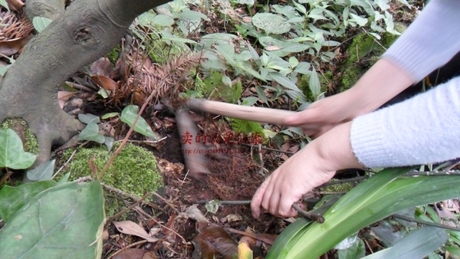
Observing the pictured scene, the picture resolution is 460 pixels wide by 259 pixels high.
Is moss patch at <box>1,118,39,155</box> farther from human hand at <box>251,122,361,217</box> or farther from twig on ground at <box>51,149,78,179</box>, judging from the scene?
human hand at <box>251,122,361,217</box>

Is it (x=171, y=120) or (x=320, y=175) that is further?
(x=171, y=120)

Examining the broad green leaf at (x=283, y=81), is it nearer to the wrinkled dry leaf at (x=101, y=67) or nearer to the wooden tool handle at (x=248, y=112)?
the wooden tool handle at (x=248, y=112)

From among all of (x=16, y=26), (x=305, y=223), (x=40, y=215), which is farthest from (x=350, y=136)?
(x=16, y=26)

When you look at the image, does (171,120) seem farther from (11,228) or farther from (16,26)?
(11,228)

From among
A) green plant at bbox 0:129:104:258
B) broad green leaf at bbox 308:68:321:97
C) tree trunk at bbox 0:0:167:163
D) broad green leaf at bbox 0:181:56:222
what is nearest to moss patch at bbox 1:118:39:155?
tree trunk at bbox 0:0:167:163

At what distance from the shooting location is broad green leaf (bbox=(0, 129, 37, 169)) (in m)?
0.95

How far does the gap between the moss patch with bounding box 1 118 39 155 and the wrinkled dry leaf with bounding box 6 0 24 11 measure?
55 centimetres

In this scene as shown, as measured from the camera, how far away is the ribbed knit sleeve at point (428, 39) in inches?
44.9

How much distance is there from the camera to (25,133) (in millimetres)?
1097

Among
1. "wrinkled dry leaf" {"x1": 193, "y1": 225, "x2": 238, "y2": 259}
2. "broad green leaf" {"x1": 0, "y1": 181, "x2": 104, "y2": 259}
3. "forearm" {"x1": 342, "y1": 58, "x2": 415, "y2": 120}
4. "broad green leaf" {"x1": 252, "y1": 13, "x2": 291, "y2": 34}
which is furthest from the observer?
"broad green leaf" {"x1": 252, "y1": 13, "x2": 291, "y2": 34}

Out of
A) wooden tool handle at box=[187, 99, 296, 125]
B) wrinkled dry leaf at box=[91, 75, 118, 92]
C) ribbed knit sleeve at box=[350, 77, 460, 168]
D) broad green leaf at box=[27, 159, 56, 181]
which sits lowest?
broad green leaf at box=[27, 159, 56, 181]

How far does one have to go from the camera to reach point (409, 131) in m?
0.84

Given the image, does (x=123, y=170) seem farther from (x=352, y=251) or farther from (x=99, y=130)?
(x=352, y=251)

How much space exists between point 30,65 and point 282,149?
0.86 m
